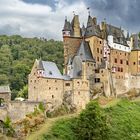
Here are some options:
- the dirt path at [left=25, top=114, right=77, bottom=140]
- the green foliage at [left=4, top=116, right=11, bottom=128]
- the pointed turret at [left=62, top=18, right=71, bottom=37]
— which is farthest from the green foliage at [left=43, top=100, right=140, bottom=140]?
the pointed turret at [left=62, top=18, right=71, bottom=37]

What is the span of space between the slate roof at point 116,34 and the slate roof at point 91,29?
2646 mm

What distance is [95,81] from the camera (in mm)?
78375

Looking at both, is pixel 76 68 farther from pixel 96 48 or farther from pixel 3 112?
pixel 3 112

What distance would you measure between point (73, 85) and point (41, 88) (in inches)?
209

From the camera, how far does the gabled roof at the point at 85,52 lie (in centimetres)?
7756

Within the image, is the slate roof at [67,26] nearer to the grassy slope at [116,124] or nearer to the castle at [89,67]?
the castle at [89,67]

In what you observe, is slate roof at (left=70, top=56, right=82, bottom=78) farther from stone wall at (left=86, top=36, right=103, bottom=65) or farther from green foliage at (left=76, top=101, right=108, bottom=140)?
green foliage at (left=76, top=101, right=108, bottom=140)


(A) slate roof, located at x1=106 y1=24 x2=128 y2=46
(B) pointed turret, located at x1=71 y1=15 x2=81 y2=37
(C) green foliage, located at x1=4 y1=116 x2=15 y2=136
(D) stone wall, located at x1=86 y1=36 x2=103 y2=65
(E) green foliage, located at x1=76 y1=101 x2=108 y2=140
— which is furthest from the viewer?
(A) slate roof, located at x1=106 y1=24 x2=128 y2=46

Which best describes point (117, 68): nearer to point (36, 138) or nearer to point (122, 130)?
point (122, 130)

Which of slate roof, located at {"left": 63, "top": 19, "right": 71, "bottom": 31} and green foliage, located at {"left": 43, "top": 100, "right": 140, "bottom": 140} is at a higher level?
slate roof, located at {"left": 63, "top": 19, "right": 71, "bottom": 31}

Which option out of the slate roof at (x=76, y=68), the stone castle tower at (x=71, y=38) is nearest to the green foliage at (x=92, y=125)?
the slate roof at (x=76, y=68)

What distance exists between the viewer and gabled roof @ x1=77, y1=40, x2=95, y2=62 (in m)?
77.6

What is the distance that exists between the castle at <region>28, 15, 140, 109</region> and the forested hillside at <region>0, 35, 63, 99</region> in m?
26.7

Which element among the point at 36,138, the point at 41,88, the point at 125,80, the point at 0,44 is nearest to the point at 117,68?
the point at 125,80
